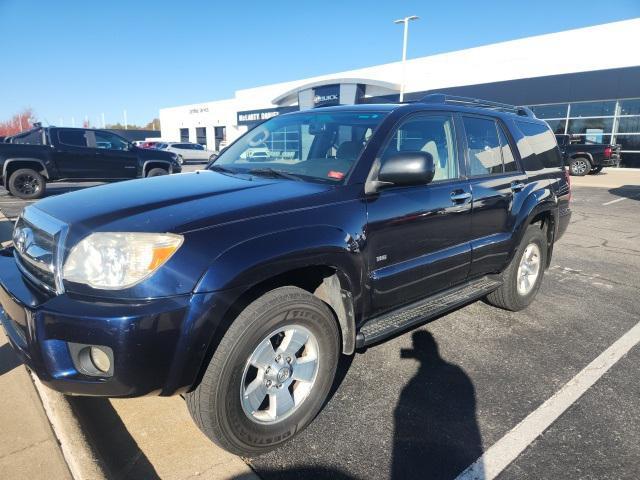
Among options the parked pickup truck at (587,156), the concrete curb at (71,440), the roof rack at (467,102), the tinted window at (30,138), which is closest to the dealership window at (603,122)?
the parked pickup truck at (587,156)

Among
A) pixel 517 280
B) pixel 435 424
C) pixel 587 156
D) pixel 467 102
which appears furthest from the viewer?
pixel 587 156

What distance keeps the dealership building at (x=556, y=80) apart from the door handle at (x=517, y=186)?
1499cm

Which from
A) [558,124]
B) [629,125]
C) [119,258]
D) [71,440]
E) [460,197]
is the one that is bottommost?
[71,440]

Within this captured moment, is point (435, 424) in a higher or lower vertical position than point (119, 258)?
lower

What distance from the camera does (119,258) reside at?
199 cm

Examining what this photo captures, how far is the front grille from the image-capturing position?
2.12 metres

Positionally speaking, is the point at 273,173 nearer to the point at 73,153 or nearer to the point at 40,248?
the point at 40,248

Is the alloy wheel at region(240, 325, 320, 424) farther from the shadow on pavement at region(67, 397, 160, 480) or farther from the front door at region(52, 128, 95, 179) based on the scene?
the front door at region(52, 128, 95, 179)

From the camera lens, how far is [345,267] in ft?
8.38

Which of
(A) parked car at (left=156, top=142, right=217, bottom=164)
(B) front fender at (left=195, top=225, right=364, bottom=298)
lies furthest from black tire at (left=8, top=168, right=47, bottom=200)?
(A) parked car at (left=156, top=142, right=217, bottom=164)

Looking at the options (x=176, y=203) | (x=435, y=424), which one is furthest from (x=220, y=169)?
(x=435, y=424)

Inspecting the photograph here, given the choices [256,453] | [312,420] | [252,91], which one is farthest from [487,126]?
[252,91]

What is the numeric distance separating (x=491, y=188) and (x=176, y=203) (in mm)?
2586

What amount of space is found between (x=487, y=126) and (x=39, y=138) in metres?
11.3
